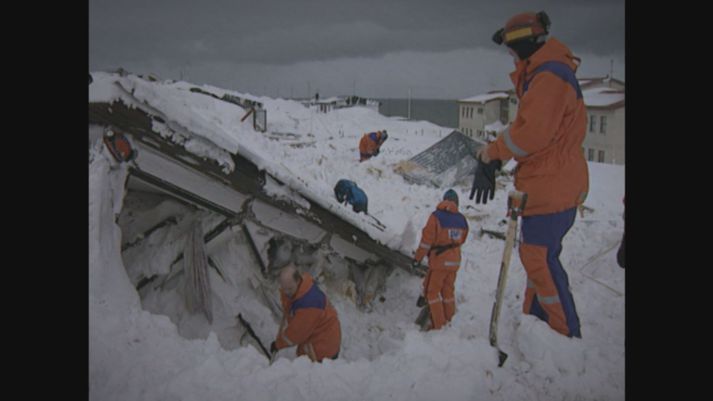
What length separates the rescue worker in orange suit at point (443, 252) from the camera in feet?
9.20

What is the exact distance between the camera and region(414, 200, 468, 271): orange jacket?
9.18 ft

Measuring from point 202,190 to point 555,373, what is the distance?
2.02m

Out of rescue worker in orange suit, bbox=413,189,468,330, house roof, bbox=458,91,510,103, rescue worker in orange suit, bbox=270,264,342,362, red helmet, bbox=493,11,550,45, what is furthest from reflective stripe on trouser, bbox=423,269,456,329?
red helmet, bbox=493,11,550,45

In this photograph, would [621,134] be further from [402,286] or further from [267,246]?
[267,246]

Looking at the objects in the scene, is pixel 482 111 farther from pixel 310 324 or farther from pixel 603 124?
pixel 310 324

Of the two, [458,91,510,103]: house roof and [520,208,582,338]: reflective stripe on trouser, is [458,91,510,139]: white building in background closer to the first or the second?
[458,91,510,103]: house roof

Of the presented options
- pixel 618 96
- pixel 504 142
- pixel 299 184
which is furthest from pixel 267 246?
pixel 618 96

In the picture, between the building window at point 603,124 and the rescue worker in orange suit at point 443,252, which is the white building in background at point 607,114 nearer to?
the building window at point 603,124

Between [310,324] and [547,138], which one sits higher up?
[547,138]

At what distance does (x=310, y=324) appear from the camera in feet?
7.54

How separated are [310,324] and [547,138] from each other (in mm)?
1487

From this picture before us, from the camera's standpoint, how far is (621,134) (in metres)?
1.92

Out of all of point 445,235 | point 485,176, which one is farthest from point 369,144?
point 485,176

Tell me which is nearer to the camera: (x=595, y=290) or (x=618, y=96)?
(x=618, y=96)
